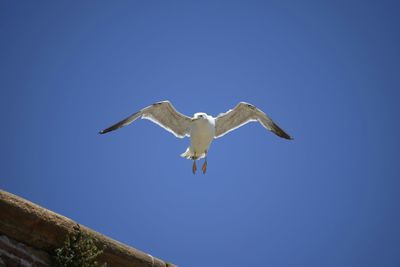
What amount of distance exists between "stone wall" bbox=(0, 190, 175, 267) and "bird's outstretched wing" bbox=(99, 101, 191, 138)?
287 inches

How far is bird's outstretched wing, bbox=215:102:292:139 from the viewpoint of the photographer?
13023 mm

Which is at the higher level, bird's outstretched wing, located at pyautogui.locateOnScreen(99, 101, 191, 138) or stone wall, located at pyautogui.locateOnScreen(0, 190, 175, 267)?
bird's outstretched wing, located at pyautogui.locateOnScreen(99, 101, 191, 138)

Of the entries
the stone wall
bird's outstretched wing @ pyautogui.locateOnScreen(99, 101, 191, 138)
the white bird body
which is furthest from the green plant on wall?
the white bird body

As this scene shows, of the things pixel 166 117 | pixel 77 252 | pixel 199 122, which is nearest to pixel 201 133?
pixel 199 122

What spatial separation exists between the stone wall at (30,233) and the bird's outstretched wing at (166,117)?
7.30 meters

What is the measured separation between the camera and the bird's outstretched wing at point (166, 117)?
39.9 feet

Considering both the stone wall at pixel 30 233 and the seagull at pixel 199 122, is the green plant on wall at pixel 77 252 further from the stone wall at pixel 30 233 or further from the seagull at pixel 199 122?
the seagull at pixel 199 122

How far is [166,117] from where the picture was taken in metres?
12.6

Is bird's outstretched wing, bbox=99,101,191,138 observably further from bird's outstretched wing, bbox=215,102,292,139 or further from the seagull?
bird's outstretched wing, bbox=215,102,292,139

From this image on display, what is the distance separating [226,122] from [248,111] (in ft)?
2.21

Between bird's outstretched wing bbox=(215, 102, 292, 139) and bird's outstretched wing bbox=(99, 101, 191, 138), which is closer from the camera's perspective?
bird's outstretched wing bbox=(99, 101, 191, 138)

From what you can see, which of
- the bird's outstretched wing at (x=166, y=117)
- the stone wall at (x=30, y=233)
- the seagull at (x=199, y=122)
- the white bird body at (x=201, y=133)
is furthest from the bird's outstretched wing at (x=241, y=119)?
the stone wall at (x=30, y=233)

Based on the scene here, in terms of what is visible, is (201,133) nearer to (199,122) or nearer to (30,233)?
(199,122)

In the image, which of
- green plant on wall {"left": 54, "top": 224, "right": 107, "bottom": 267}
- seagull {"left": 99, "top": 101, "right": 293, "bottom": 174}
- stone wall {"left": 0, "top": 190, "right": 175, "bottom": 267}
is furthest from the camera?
seagull {"left": 99, "top": 101, "right": 293, "bottom": 174}
